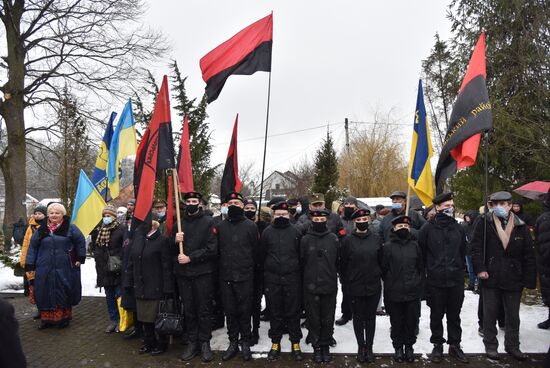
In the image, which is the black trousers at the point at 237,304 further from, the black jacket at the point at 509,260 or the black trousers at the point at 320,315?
the black jacket at the point at 509,260

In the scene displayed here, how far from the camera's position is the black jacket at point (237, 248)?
542 cm

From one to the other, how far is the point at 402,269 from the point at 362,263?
1.73 ft

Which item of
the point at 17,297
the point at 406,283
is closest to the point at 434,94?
the point at 406,283

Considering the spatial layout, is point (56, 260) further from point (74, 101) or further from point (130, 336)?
point (74, 101)

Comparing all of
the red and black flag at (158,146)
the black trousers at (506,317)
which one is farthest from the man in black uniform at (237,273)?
the black trousers at (506,317)

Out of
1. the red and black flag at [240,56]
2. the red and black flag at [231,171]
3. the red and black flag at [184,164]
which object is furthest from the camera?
the red and black flag at [231,171]

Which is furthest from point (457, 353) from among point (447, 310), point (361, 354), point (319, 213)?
point (319, 213)

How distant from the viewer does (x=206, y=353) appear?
540 centimetres

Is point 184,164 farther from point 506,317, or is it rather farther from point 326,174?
point 326,174

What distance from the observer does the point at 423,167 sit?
615 centimetres

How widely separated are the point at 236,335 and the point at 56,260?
3.53 metres

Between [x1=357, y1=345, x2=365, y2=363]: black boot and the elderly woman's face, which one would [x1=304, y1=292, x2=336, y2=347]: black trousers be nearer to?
[x1=357, y1=345, x2=365, y2=363]: black boot

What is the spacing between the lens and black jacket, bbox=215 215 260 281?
542 cm

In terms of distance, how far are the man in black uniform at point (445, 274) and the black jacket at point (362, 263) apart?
0.73 meters
